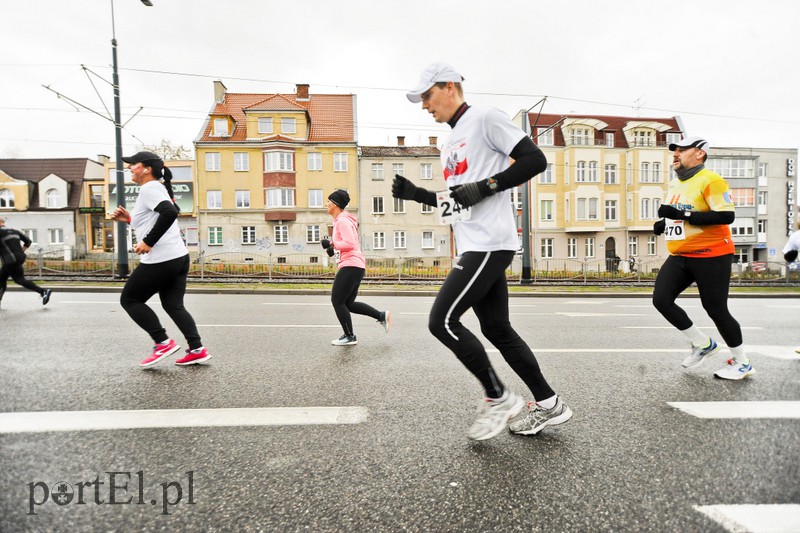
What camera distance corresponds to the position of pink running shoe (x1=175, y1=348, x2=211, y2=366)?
4.20m

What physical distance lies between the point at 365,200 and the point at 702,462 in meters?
36.9

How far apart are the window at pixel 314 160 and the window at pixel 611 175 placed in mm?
24693

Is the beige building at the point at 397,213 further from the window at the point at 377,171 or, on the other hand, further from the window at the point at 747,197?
the window at the point at 747,197

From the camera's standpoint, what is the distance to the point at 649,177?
39.6 metres

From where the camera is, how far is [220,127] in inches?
1469

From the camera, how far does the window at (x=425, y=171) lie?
3872cm

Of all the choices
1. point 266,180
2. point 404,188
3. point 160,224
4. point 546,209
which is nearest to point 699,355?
point 404,188

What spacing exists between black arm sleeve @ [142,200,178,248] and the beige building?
3375 cm

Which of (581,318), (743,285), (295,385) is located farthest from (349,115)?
(295,385)

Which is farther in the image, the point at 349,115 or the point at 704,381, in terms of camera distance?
the point at 349,115

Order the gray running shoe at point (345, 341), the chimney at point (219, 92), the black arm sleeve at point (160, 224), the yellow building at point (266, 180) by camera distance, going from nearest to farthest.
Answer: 1. the black arm sleeve at point (160, 224)
2. the gray running shoe at point (345, 341)
3. the yellow building at point (266, 180)
4. the chimney at point (219, 92)

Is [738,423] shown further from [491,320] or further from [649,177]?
[649,177]

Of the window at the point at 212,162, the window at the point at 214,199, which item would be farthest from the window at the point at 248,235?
the window at the point at 212,162

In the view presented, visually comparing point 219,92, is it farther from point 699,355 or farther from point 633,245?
point 699,355
